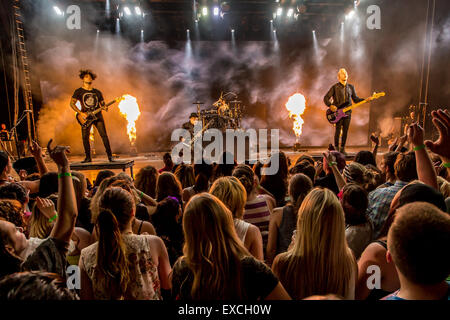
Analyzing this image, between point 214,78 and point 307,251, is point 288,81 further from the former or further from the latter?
point 307,251

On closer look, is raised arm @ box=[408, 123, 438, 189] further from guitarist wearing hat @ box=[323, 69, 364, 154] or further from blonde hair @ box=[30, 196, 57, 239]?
guitarist wearing hat @ box=[323, 69, 364, 154]

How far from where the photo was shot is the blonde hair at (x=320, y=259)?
1437mm

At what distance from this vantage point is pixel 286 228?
220 centimetres

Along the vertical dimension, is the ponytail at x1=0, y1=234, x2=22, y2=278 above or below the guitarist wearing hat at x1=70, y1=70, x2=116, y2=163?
below

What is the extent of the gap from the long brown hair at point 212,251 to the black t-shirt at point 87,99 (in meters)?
6.83

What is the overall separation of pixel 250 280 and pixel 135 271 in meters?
0.64

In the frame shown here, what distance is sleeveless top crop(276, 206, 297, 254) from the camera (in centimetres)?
219

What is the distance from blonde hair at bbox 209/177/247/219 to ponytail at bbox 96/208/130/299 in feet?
2.67

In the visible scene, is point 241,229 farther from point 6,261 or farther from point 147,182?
point 147,182

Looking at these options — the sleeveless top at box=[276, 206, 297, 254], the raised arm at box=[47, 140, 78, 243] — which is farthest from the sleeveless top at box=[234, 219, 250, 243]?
the raised arm at box=[47, 140, 78, 243]

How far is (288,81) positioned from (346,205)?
11.5 m

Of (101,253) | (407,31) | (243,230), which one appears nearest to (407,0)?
(407,31)

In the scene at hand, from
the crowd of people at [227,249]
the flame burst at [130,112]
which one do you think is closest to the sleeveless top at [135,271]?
the crowd of people at [227,249]

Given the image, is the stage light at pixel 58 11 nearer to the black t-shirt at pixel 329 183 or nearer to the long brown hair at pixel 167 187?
the long brown hair at pixel 167 187
